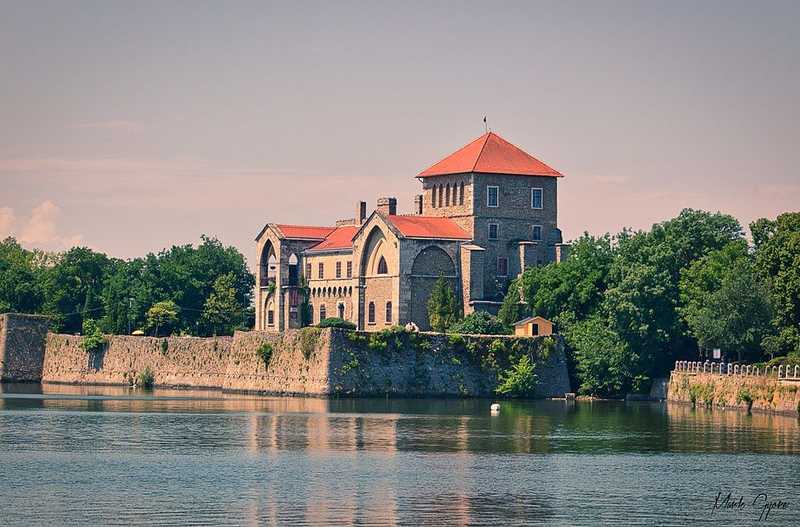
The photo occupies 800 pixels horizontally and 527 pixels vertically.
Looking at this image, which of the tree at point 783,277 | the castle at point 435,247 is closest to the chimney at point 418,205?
the castle at point 435,247

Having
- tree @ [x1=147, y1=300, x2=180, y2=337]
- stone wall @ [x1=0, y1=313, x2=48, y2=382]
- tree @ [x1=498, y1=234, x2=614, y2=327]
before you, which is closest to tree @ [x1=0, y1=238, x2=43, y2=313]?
tree @ [x1=147, y1=300, x2=180, y2=337]

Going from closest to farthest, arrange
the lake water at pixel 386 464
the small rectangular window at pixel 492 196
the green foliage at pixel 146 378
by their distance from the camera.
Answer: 1. the lake water at pixel 386 464
2. the green foliage at pixel 146 378
3. the small rectangular window at pixel 492 196

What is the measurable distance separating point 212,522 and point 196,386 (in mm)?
53982

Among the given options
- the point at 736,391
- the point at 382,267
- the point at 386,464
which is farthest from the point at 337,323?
the point at 386,464

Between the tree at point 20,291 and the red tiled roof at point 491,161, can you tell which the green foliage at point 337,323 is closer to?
the red tiled roof at point 491,161

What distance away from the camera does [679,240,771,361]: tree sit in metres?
85.1

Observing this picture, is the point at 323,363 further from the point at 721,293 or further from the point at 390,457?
the point at 390,457

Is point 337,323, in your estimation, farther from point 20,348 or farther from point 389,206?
point 20,348

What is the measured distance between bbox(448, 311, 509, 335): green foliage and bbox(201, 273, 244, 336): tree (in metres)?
Result: 25.4

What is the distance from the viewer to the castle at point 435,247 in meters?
108

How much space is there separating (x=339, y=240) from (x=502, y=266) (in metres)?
11.5

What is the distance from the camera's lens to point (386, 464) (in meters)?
58.0

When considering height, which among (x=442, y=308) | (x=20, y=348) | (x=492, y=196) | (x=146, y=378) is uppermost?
(x=492, y=196)

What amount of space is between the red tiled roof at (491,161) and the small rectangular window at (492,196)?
1032 millimetres
